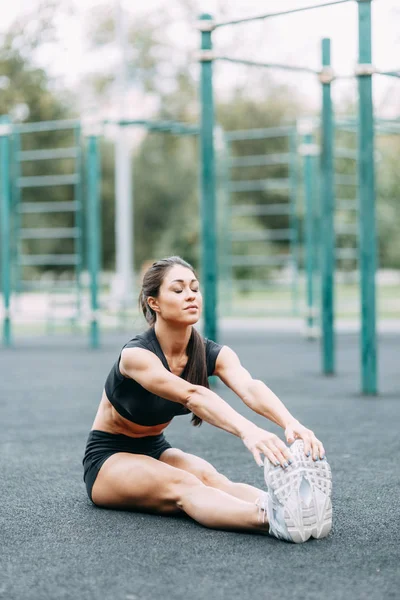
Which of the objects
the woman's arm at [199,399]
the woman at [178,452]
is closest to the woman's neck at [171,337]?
the woman at [178,452]

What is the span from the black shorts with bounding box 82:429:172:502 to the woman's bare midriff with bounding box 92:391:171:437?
0.08 feet

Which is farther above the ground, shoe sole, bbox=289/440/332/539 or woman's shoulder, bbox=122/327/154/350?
woman's shoulder, bbox=122/327/154/350

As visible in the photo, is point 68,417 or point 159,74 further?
point 159,74

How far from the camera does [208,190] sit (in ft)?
24.2

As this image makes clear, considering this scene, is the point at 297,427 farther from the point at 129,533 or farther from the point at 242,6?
the point at 242,6

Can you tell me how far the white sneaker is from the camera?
10.1ft

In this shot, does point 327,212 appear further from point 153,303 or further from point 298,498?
point 298,498

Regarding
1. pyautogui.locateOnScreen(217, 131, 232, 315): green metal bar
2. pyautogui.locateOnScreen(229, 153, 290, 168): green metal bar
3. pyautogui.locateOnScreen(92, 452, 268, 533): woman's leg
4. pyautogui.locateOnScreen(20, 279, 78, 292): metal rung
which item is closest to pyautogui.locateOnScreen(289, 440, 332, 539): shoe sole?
pyautogui.locateOnScreen(92, 452, 268, 533): woman's leg

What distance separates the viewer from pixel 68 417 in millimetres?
6227

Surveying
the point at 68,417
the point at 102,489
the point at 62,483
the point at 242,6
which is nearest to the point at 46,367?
the point at 68,417

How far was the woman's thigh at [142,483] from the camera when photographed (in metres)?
3.45

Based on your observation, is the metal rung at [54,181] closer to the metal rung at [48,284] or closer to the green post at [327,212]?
the metal rung at [48,284]

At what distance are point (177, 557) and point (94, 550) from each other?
29 cm

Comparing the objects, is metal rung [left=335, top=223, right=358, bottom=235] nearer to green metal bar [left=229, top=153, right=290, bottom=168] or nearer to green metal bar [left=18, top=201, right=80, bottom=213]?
green metal bar [left=229, top=153, right=290, bottom=168]
